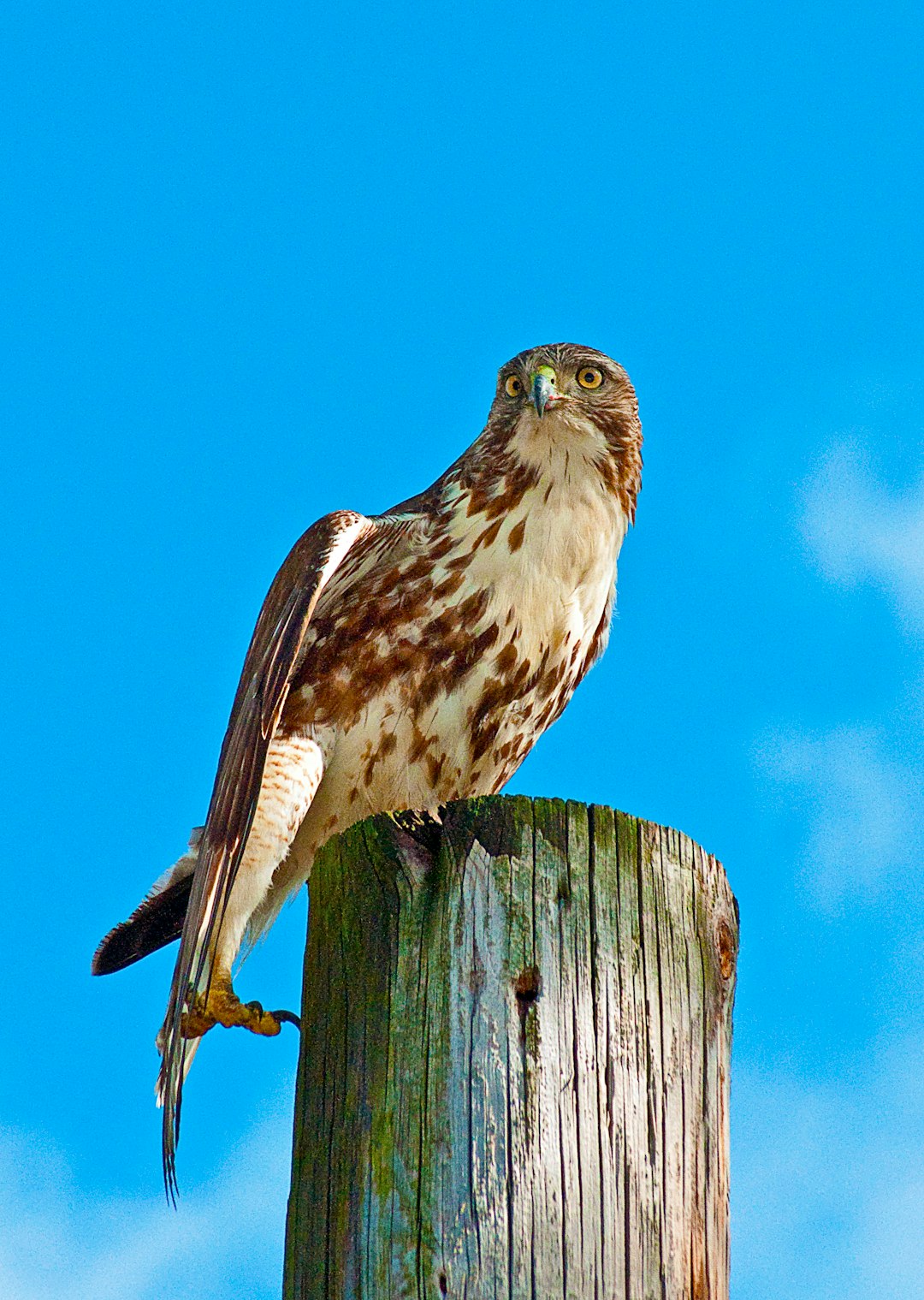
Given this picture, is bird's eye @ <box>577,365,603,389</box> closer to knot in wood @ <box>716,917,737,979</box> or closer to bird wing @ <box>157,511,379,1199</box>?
bird wing @ <box>157,511,379,1199</box>

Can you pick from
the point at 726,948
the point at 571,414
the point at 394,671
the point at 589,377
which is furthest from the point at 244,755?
the point at 726,948

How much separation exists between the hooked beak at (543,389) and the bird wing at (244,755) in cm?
64

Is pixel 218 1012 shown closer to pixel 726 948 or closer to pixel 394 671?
pixel 394 671

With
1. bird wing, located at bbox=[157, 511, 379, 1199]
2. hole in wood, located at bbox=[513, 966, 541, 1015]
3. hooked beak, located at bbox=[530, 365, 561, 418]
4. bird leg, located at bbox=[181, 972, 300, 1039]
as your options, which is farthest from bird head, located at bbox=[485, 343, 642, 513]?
hole in wood, located at bbox=[513, 966, 541, 1015]

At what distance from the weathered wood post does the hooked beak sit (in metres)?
2.57

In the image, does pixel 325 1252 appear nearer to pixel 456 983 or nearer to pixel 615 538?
pixel 456 983

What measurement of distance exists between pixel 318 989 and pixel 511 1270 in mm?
604

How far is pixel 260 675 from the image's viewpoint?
4.47 m

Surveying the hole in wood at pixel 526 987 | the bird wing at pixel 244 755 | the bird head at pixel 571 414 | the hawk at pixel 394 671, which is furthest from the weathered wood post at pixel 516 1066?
the bird head at pixel 571 414

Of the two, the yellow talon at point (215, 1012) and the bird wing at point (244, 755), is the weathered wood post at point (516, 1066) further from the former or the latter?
the bird wing at point (244, 755)

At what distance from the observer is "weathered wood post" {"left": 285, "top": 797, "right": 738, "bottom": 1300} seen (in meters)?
2.17

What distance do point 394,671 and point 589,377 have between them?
4.69 feet

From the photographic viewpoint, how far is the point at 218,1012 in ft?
13.2

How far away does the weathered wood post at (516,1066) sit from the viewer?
217 centimetres
